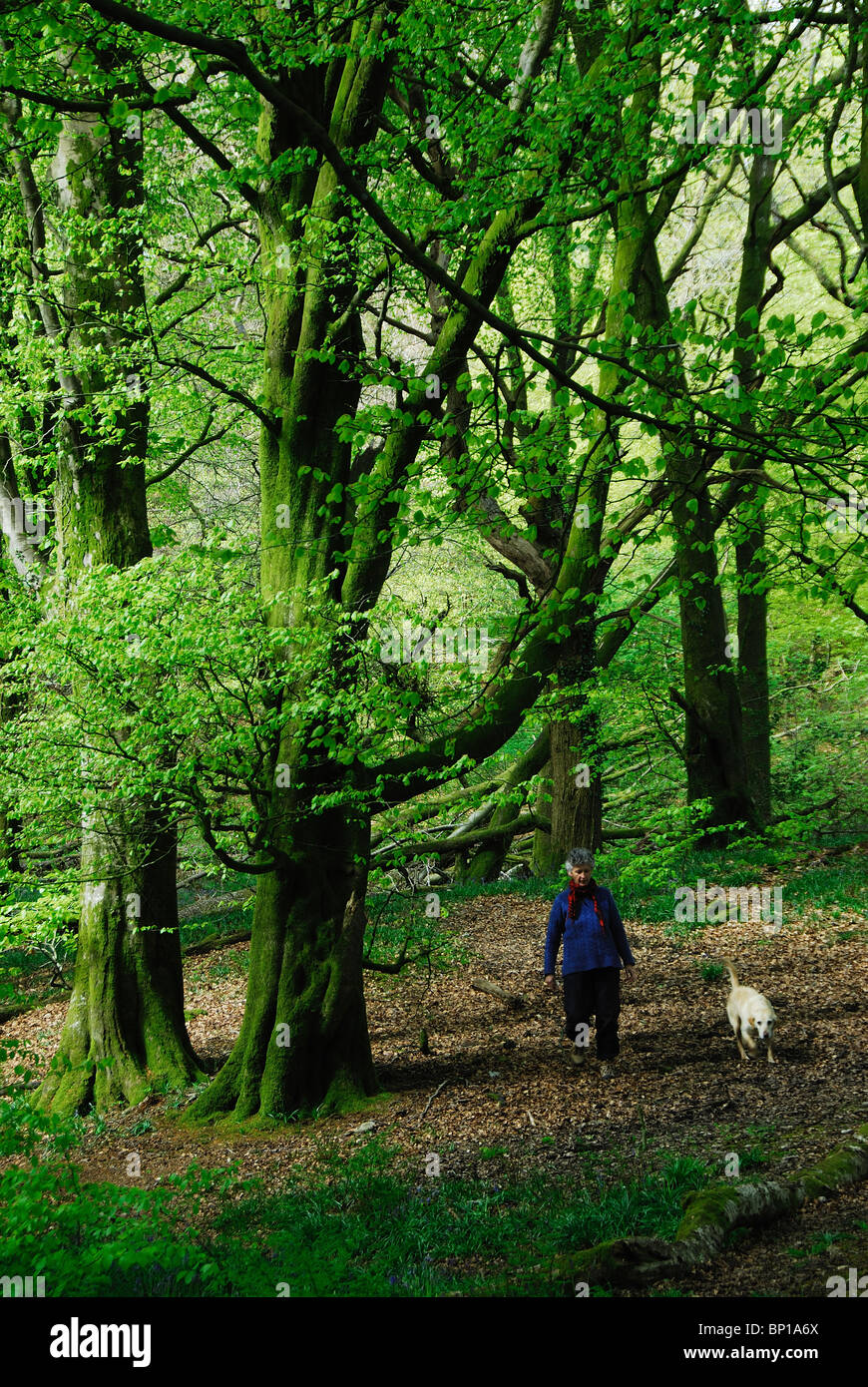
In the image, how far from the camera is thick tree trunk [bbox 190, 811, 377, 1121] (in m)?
8.09

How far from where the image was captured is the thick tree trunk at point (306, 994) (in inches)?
319

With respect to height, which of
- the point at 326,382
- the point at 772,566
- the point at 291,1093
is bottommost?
the point at 291,1093

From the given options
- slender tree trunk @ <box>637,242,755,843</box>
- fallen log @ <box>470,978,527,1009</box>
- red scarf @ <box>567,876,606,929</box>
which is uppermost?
slender tree trunk @ <box>637,242,755,843</box>

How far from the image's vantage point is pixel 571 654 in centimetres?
1047

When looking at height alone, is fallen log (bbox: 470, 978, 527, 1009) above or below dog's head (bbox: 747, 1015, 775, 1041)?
below

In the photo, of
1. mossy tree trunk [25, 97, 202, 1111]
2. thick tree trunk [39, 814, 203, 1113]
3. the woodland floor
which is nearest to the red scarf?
the woodland floor

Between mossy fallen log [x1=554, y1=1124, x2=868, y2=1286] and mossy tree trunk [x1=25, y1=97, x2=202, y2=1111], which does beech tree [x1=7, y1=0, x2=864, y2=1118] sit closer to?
mossy tree trunk [x1=25, y1=97, x2=202, y2=1111]

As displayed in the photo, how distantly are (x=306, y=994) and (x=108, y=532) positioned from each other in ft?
17.7

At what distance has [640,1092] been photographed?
7379 mm

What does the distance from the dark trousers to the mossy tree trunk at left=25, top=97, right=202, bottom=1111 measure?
13.4ft

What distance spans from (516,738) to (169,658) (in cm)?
1480

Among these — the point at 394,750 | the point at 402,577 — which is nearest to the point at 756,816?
the point at 394,750
